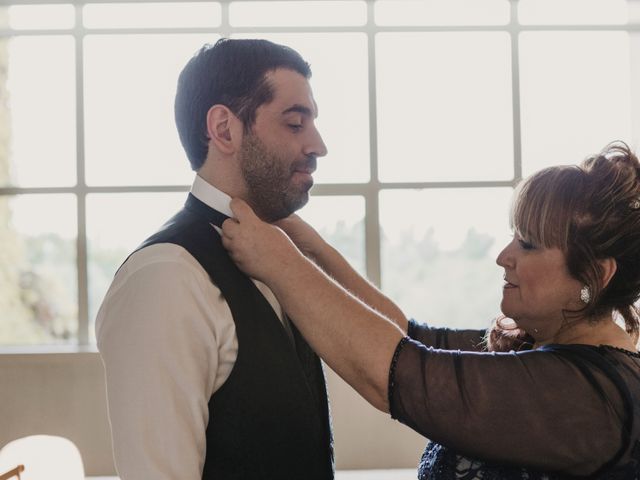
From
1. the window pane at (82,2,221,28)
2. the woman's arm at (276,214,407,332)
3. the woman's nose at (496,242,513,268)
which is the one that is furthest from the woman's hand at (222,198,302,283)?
the window pane at (82,2,221,28)

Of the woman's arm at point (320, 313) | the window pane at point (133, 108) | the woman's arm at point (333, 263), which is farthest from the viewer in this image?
the window pane at point (133, 108)

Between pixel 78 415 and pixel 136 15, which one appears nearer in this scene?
pixel 78 415

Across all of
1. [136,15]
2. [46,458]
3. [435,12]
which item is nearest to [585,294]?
[46,458]

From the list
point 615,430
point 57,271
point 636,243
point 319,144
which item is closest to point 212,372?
point 319,144

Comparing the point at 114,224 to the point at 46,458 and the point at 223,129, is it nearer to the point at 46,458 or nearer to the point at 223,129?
the point at 46,458

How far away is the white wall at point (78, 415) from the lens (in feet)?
12.7

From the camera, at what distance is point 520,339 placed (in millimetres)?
1708

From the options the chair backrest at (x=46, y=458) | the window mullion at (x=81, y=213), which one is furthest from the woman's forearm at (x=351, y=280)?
the window mullion at (x=81, y=213)

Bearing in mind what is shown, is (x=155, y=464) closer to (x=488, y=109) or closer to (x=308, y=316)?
(x=308, y=316)

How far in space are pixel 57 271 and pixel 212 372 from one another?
336cm

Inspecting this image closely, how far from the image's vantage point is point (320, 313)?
1.28 m

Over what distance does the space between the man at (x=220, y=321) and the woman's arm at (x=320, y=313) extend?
Result: 8 centimetres

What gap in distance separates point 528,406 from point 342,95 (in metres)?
3.18

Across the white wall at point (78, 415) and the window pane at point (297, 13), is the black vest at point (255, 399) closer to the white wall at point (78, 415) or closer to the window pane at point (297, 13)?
the white wall at point (78, 415)
